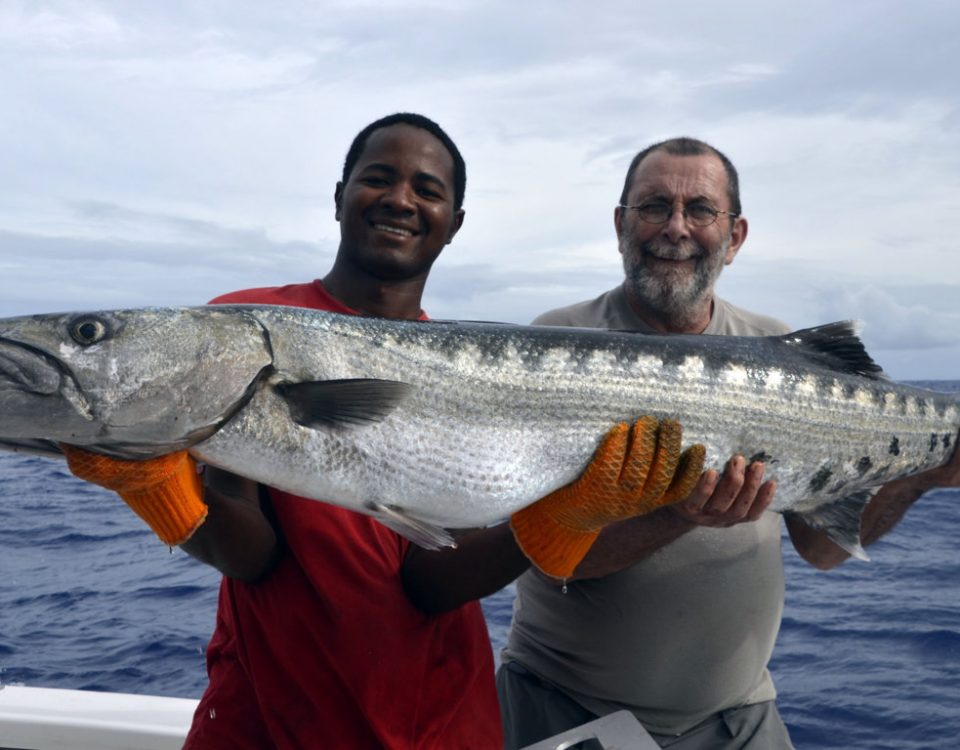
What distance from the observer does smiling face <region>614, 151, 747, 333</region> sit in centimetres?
420

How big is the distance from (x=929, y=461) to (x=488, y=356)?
2040 mm

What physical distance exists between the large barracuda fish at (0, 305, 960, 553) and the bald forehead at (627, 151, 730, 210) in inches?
40.9

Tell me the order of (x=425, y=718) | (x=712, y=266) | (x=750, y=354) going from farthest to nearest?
(x=712, y=266) < (x=750, y=354) < (x=425, y=718)

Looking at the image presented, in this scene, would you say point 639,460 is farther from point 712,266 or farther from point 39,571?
point 39,571

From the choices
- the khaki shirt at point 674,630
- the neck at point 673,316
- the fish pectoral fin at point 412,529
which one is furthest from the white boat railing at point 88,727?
the neck at point 673,316

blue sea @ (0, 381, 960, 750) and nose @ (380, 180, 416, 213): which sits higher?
nose @ (380, 180, 416, 213)

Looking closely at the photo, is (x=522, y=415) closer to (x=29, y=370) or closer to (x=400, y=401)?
(x=400, y=401)

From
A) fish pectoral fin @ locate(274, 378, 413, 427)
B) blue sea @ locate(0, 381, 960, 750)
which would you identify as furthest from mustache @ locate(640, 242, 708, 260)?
blue sea @ locate(0, 381, 960, 750)

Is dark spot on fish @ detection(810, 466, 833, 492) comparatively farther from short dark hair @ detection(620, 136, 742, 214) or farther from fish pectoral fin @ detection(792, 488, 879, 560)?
short dark hair @ detection(620, 136, 742, 214)

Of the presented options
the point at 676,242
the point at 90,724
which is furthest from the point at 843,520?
the point at 90,724

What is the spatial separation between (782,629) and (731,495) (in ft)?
24.8

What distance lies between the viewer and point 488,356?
3066mm

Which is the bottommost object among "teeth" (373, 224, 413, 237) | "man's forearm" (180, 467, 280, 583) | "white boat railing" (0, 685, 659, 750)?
"white boat railing" (0, 685, 659, 750)

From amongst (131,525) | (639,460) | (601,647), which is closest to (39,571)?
(131,525)
